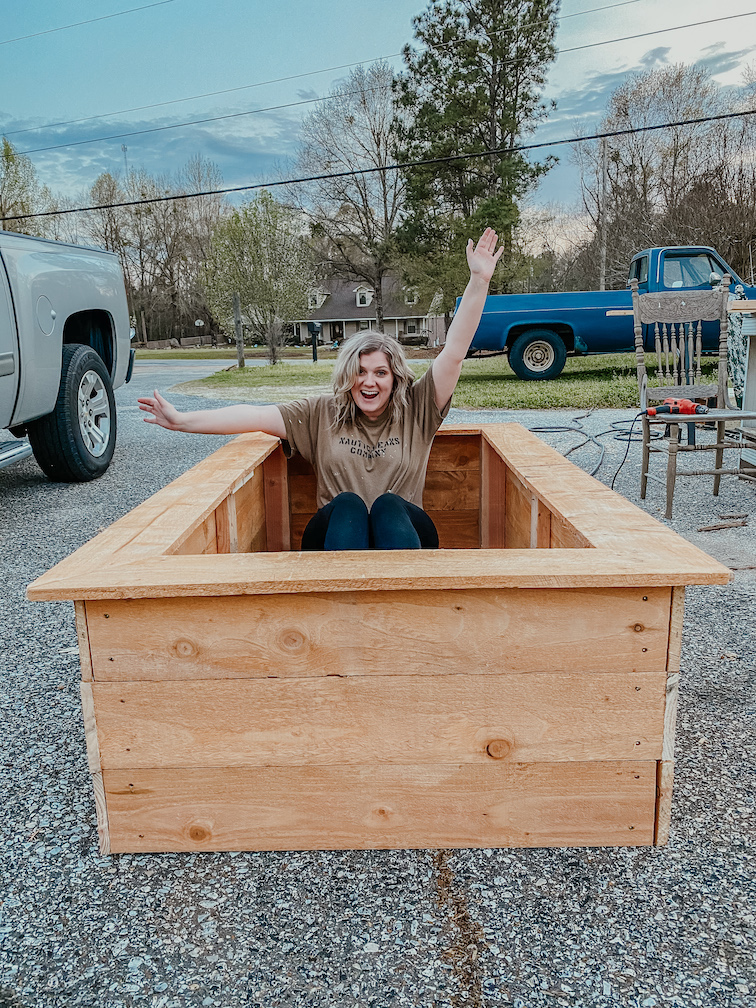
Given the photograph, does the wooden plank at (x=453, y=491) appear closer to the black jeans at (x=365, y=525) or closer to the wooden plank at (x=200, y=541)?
the black jeans at (x=365, y=525)

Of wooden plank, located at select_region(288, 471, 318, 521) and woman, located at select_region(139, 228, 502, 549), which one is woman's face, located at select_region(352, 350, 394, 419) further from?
wooden plank, located at select_region(288, 471, 318, 521)

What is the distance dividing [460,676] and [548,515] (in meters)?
0.76

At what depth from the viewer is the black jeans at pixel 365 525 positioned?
201 cm

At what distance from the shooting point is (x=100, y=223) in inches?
1377

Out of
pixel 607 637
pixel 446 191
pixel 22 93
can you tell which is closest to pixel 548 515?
pixel 607 637

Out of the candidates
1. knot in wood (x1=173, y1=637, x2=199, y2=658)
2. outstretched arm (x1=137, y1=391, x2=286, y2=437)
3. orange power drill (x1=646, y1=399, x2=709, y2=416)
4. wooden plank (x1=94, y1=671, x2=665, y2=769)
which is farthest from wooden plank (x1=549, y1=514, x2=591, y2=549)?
orange power drill (x1=646, y1=399, x2=709, y2=416)

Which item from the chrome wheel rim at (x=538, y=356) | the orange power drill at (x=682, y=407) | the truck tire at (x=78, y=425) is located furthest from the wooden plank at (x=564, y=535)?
the chrome wheel rim at (x=538, y=356)

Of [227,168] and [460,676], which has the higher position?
[227,168]

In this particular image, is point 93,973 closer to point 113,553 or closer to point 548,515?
point 113,553

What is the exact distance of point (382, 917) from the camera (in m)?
1.36

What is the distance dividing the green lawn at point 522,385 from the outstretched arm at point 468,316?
23.4ft

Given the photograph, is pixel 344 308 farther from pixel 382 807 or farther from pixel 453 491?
pixel 382 807

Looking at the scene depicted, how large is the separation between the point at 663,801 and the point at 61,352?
407 centimetres

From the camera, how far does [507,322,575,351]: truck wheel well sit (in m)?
11.4
